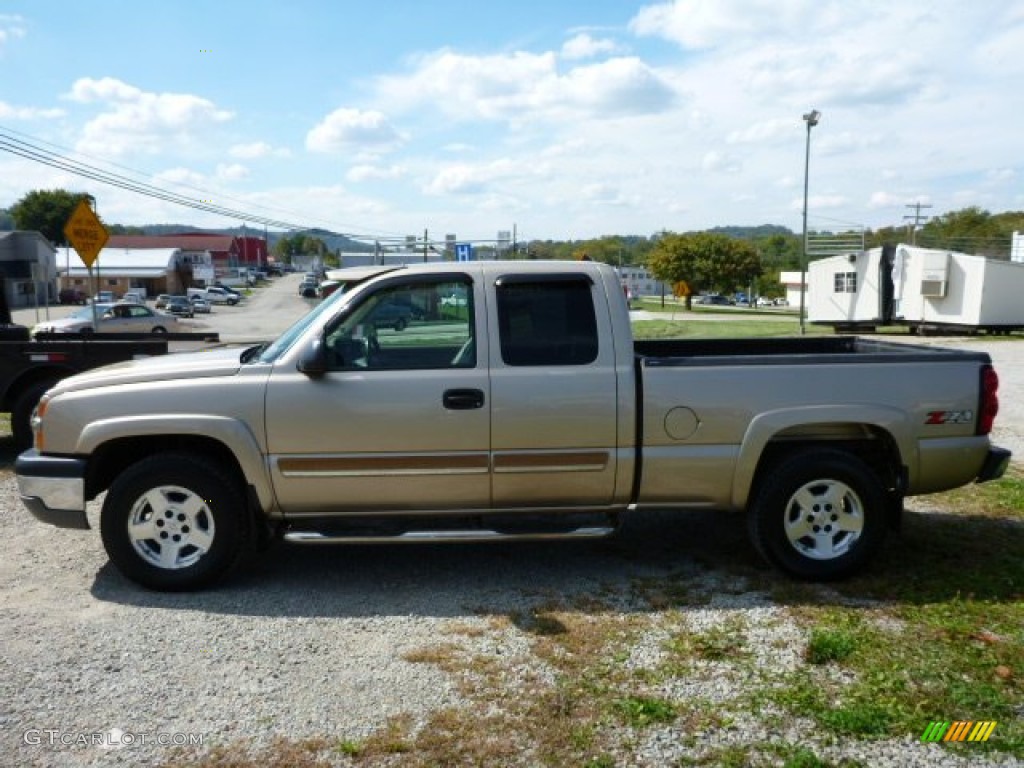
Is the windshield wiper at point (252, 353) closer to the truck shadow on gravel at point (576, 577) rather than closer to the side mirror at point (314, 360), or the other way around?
the side mirror at point (314, 360)

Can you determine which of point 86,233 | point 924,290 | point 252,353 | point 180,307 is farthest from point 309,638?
point 180,307

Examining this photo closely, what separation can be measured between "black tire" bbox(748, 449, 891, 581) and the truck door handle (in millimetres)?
1796

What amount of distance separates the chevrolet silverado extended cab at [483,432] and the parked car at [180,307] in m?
53.8

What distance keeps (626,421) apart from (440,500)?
118 cm

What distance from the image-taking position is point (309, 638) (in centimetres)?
431

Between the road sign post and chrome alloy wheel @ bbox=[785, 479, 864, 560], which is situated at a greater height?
the road sign post

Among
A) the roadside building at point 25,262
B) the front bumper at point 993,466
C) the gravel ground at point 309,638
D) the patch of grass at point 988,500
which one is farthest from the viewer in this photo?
the roadside building at point 25,262

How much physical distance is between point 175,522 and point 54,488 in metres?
0.71

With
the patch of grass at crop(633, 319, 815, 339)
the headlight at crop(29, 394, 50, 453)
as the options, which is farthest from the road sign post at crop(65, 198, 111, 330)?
the patch of grass at crop(633, 319, 815, 339)

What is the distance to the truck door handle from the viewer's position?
4703 millimetres

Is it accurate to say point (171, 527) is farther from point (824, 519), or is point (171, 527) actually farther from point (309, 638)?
point (824, 519)

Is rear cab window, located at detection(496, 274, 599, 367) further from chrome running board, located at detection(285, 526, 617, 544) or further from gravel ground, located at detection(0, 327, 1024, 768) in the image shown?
gravel ground, located at detection(0, 327, 1024, 768)

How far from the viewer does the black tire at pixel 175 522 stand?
188 inches

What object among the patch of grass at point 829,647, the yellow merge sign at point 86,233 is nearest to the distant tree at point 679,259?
the yellow merge sign at point 86,233
